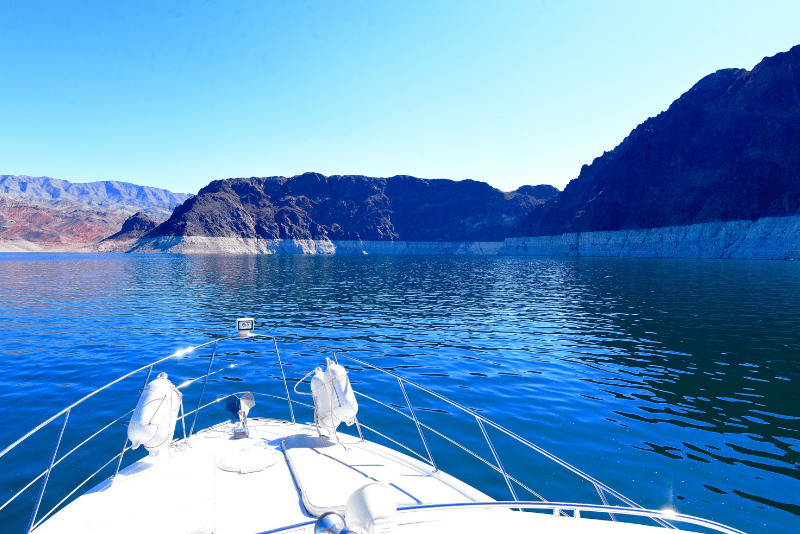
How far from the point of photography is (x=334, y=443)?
7613 millimetres

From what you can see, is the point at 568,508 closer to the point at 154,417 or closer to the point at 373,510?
the point at 373,510

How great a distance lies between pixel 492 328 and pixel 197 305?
74.5ft

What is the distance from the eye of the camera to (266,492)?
581 cm

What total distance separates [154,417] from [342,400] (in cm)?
300

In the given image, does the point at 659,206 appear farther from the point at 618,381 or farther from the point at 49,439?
the point at 49,439

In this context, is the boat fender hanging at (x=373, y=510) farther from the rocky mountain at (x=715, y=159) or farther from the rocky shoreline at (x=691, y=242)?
the rocky mountain at (x=715, y=159)

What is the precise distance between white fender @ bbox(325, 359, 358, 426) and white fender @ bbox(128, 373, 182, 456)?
267cm

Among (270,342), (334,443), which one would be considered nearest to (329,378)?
(334,443)

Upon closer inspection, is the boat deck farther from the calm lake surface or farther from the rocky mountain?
the rocky mountain

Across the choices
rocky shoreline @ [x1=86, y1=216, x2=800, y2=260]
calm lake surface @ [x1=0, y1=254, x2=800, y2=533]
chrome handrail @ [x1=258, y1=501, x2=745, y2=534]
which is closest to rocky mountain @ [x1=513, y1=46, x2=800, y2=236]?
rocky shoreline @ [x1=86, y1=216, x2=800, y2=260]

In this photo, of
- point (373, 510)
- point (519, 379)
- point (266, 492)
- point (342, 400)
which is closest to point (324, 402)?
point (342, 400)

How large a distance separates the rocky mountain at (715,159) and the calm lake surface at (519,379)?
361ft

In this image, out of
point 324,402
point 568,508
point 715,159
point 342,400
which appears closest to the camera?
point 568,508

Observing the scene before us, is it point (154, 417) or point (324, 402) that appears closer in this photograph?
point (154, 417)
